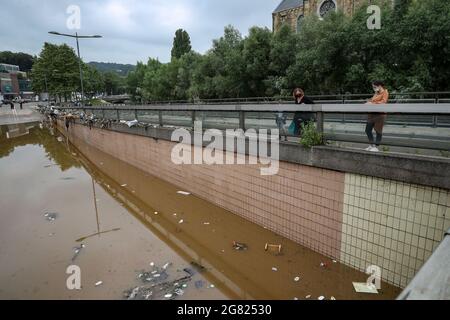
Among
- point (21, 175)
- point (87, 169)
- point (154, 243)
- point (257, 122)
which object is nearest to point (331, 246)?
point (257, 122)

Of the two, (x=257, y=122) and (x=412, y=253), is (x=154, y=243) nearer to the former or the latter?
(x=257, y=122)

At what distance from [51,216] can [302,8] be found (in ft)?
158

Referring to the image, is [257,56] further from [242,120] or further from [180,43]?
[180,43]

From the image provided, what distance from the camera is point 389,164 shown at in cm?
447

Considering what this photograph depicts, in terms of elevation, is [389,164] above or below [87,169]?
above

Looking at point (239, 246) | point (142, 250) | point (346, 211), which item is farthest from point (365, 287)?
point (142, 250)

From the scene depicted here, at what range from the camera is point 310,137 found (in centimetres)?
559

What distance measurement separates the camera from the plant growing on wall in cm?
556

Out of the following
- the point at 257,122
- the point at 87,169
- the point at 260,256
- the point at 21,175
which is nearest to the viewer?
the point at 260,256

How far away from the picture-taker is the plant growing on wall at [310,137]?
18.2 feet

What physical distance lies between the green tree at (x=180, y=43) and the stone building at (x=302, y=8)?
882 inches

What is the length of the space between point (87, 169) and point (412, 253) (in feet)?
42.4

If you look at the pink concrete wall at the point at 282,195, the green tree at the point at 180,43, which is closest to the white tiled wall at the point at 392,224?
the pink concrete wall at the point at 282,195

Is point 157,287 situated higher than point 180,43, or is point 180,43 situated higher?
point 180,43
